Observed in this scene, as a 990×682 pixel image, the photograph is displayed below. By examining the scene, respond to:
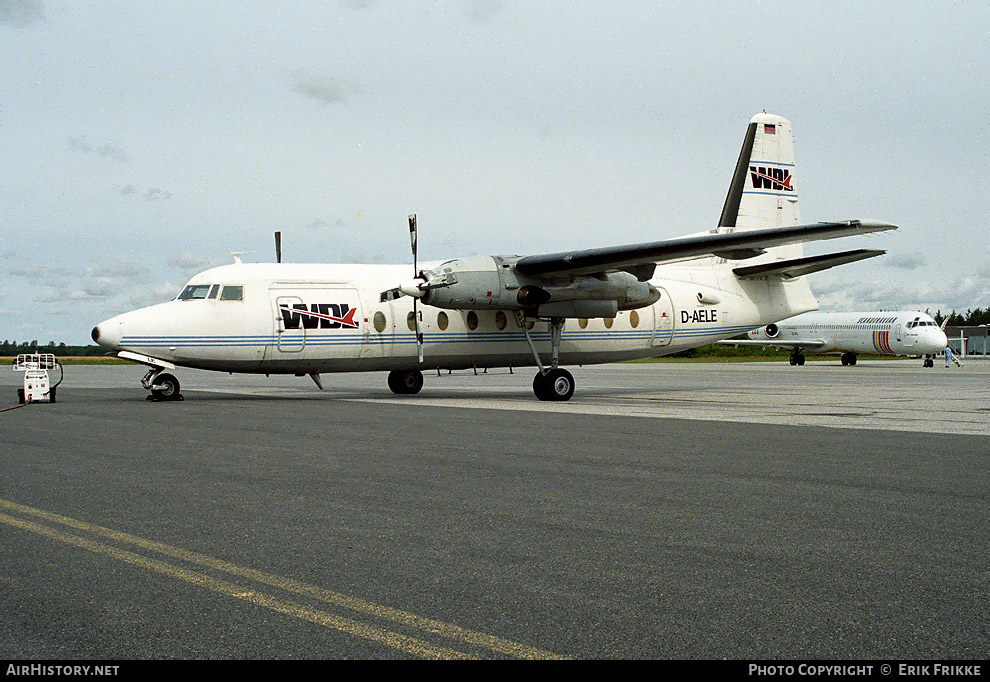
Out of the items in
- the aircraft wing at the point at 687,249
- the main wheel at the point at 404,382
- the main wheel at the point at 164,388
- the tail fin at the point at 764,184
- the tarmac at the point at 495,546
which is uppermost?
the tail fin at the point at 764,184

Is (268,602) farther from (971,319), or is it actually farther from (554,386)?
(971,319)

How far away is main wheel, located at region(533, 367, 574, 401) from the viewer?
21.6m

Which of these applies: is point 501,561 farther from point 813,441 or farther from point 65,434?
point 65,434

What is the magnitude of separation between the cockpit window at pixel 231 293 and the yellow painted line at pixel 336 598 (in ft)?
47.0

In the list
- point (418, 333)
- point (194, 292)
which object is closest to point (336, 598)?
point (194, 292)

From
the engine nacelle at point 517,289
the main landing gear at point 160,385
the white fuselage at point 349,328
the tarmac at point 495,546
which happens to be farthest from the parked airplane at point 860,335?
the tarmac at point 495,546

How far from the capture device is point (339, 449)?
11.1 meters

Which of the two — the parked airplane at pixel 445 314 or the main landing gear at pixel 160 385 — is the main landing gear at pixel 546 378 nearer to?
the parked airplane at pixel 445 314

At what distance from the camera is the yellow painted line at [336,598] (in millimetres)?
3920

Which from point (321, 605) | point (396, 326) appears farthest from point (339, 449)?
point (396, 326)

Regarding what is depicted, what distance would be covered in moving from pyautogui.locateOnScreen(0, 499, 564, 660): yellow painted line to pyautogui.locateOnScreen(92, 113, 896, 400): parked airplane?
46.1 ft

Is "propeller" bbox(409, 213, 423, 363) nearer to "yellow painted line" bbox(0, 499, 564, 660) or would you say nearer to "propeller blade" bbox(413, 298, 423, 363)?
"propeller blade" bbox(413, 298, 423, 363)

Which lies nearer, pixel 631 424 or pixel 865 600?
pixel 865 600
